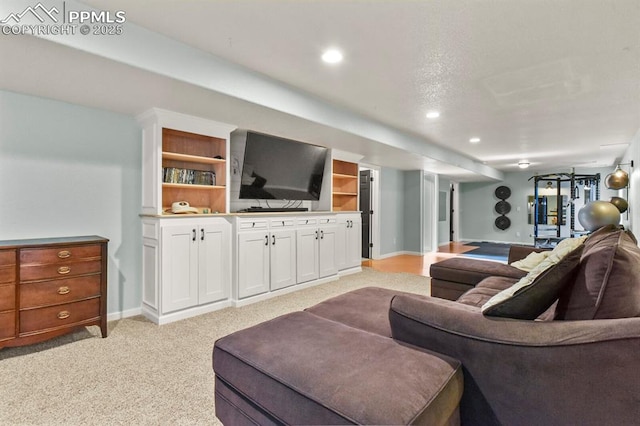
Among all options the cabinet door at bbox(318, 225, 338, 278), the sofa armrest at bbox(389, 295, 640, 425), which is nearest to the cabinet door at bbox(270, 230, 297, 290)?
the cabinet door at bbox(318, 225, 338, 278)

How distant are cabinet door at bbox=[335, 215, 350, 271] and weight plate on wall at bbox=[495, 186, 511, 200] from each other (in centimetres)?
767

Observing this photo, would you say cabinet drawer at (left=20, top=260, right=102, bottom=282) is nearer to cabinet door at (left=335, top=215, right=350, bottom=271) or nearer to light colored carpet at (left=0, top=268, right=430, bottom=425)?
light colored carpet at (left=0, top=268, right=430, bottom=425)

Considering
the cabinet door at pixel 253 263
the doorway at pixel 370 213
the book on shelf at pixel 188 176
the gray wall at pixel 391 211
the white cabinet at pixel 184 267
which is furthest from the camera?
the gray wall at pixel 391 211

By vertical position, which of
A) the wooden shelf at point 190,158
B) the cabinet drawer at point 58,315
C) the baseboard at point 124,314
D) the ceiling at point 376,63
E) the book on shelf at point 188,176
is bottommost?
the baseboard at point 124,314

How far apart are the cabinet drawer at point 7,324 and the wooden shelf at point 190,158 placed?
5.85 ft

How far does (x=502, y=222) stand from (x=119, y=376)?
1138cm

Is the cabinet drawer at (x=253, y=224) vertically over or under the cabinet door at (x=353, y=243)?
over

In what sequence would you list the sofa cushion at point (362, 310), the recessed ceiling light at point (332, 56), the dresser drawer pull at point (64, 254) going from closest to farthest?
the sofa cushion at point (362, 310)
the recessed ceiling light at point (332, 56)
the dresser drawer pull at point (64, 254)

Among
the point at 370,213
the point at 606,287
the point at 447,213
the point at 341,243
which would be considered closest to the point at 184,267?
the point at 341,243

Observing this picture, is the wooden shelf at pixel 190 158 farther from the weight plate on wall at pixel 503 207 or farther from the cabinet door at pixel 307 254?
the weight plate on wall at pixel 503 207

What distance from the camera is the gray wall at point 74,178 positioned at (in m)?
2.74

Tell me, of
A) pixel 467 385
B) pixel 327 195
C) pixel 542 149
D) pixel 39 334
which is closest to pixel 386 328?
pixel 467 385

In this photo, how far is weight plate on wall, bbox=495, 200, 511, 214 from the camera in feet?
34.7

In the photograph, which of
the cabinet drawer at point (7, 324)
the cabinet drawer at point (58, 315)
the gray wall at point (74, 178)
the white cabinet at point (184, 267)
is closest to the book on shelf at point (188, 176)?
the gray wall at point (74, 178)
